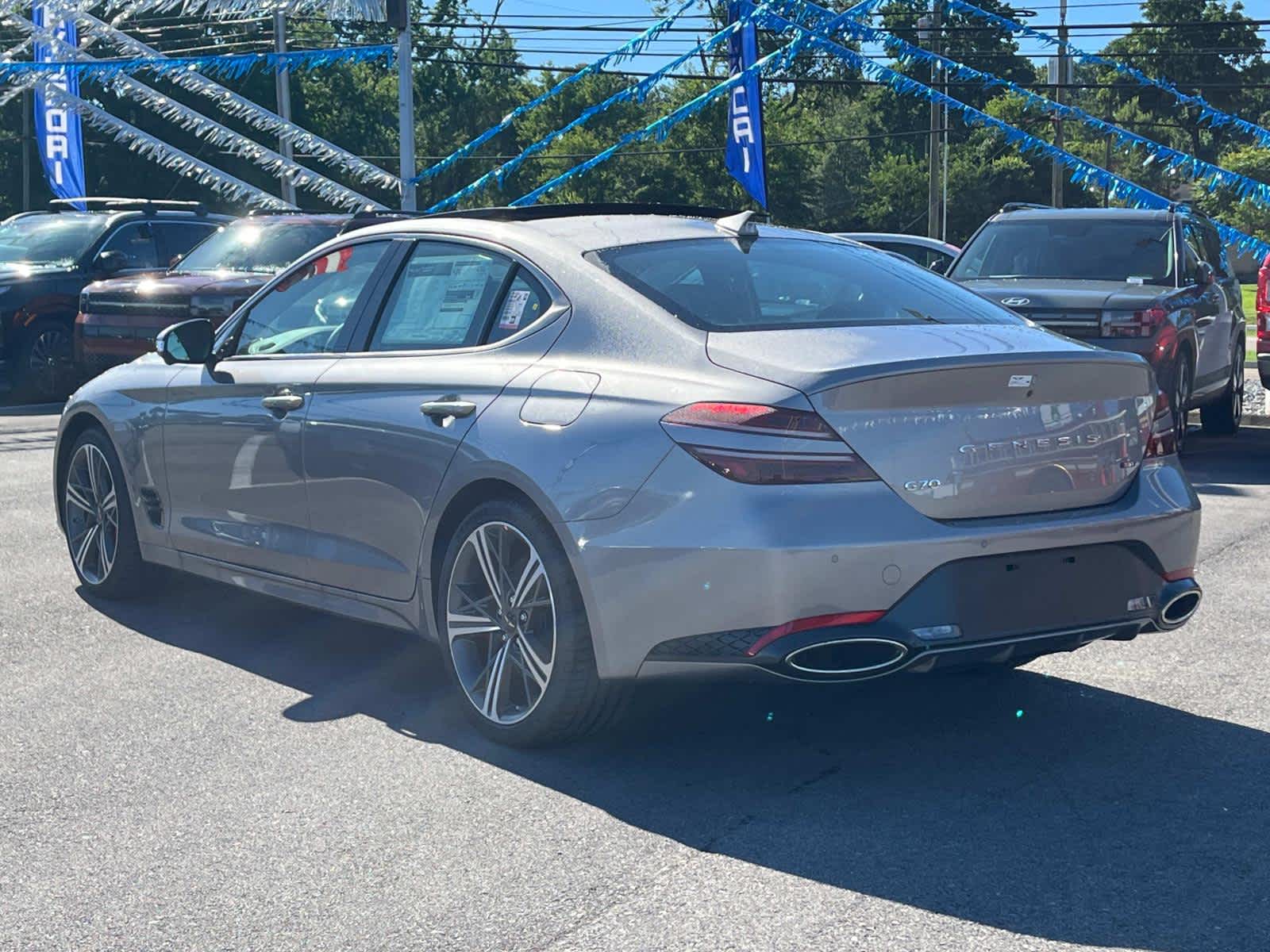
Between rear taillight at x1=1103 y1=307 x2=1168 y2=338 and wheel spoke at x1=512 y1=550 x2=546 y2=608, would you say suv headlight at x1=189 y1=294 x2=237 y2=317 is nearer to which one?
rear taillight at x1=1103 y1=307 x2=1168 y2=338

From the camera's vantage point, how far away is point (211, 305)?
47.8ft

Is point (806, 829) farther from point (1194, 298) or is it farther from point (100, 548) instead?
point (1194, 298)

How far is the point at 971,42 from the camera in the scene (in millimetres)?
78125

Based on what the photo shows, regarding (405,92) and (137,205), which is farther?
(405,92)

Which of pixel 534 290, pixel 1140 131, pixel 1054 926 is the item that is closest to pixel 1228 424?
pixel 534 290

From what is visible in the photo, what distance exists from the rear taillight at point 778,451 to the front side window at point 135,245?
13.9 metres

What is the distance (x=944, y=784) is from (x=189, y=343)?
343 cm

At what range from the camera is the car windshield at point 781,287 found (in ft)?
16.8

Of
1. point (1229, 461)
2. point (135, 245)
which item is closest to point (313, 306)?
point (1229, 461)

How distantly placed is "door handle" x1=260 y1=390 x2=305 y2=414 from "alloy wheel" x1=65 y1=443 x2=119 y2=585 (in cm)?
140

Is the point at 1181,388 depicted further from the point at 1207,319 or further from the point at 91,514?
the point at 91,514

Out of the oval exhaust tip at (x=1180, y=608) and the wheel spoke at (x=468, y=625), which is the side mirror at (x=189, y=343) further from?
the oval exhaust tip at (x=1180, y=608)

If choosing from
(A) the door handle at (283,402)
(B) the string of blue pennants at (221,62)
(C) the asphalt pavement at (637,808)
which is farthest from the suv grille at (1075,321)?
(B) the string of blue pennants at (221,62)

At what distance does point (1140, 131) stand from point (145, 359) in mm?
93062
